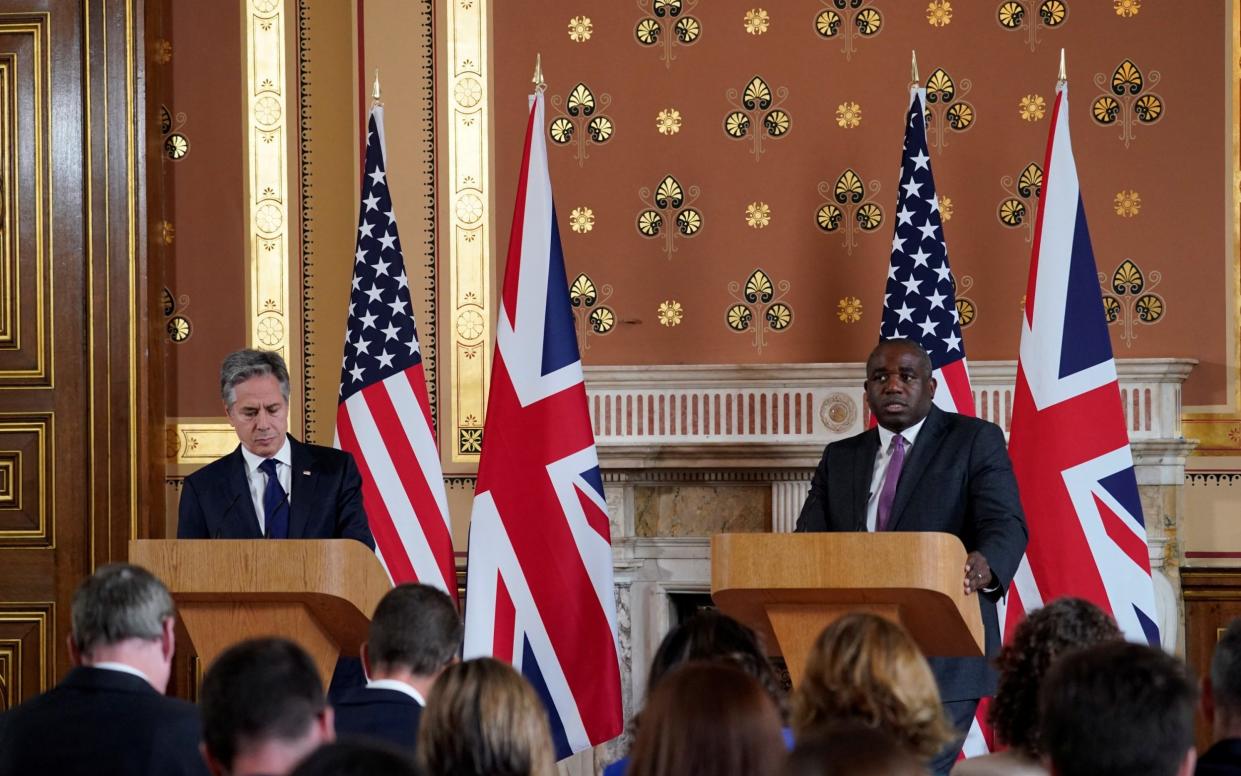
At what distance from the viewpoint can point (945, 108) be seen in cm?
556

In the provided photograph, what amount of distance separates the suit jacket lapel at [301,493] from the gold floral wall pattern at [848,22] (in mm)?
2750

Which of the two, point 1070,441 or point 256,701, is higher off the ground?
→ point 1070,441

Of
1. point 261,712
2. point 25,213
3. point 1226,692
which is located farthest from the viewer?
point 25,213

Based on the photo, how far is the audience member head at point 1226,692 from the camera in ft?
7.11

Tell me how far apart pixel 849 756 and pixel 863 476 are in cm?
255

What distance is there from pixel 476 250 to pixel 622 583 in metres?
1.36

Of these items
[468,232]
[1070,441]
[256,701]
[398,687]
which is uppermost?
[468,232]

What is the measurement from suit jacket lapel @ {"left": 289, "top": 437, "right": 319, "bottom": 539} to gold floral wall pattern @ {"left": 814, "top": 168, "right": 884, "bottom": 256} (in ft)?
7.93

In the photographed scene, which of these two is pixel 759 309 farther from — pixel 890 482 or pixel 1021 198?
pixel 890 482

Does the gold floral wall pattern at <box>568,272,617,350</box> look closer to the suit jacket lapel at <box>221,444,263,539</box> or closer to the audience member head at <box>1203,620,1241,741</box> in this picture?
the suit jacket lapel at <box>221,444,263,539</box>

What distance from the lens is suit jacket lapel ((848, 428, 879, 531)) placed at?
13.2ft

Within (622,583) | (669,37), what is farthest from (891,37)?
(622,583)

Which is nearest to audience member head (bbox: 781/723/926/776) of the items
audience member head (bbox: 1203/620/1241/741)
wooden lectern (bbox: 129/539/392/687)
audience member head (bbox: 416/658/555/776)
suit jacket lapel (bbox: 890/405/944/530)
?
audience member head (bbox: 416/658/555/776)

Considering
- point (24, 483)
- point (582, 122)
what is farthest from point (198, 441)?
point (582, 122)
